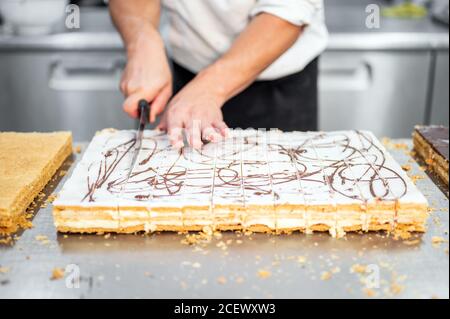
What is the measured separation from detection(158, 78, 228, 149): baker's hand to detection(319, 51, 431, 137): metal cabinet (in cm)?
118

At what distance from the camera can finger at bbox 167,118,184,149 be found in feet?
4.54

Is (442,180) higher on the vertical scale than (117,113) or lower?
higher

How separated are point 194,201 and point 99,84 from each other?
5.32ft

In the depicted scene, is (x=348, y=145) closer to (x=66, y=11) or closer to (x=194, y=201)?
(x=194, y=201)

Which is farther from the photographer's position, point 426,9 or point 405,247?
point 426,9

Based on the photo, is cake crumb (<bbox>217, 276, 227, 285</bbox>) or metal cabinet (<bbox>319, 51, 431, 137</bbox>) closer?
cake crumb (<bbox>217, 276, 227, 285</bbox>)

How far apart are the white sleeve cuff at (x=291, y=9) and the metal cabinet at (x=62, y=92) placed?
1.09 meters

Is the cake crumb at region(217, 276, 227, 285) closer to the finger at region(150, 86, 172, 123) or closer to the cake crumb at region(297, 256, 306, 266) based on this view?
the cake crumb at region(297, 256, 306, 266)

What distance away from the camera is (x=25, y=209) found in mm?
1225

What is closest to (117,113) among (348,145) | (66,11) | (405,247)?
(66,11)

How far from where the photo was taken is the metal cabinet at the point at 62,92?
8.42 ft

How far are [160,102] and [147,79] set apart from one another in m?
0.07

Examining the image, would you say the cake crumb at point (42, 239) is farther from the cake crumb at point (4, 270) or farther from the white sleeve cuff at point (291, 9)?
the white sleeve cuff at point (291, 9)

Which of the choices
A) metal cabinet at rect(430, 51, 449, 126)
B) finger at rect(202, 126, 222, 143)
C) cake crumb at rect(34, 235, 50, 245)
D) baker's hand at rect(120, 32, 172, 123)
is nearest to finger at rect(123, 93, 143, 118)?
baker's hand at rect(120, 32, 172, 123)
